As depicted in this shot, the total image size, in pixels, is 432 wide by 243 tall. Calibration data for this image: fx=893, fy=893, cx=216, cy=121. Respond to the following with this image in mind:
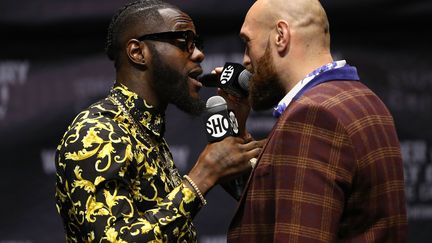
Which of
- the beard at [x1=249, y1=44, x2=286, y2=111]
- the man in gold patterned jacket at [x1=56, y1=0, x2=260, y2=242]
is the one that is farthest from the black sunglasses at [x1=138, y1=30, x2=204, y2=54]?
the beard at [x1=249, y1=44, x2=286, y2=111]

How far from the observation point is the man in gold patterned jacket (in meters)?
2.58

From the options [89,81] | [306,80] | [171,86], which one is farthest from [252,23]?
[89,81]

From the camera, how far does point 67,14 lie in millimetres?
4055

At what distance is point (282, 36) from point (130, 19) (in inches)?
24.7

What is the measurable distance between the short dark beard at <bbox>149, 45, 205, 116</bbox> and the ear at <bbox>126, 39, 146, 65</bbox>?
0.03 m

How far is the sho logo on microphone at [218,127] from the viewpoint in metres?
2.74

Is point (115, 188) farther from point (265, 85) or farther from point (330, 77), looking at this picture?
point (330, 77)

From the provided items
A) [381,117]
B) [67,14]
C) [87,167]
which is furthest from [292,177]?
[67,14]

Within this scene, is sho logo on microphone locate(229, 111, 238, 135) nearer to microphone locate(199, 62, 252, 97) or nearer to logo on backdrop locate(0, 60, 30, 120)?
microphone locate(199, 62, 252, 97)

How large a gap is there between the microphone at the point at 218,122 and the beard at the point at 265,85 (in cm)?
11

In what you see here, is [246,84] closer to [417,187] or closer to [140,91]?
[140,91]

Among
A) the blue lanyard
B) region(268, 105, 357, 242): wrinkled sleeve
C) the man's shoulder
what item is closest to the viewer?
region(268, 105, 357, 242): wrinkled sleeve

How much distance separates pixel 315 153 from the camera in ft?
7.52

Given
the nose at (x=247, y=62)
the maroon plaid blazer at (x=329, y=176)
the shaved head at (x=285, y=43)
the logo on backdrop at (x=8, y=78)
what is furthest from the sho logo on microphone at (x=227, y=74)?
the logo on backdrop at (x=8, y=78)
